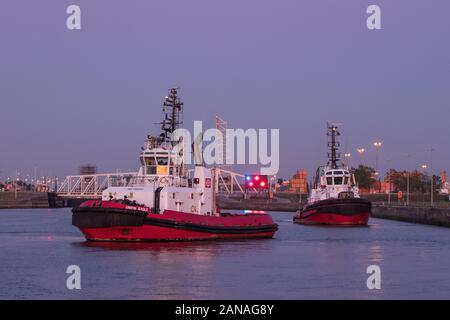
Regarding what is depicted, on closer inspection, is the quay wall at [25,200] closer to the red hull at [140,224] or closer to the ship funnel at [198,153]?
the ship funnel at [198,153]

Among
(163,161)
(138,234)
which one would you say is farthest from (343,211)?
(138,234)

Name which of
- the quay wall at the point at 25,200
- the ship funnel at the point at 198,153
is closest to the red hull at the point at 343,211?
the ship funnel at the point at 198,153

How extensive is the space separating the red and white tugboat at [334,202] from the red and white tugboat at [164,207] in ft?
76.1

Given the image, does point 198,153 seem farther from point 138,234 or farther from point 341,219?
point 341,219

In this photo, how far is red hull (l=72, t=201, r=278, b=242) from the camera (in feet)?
149

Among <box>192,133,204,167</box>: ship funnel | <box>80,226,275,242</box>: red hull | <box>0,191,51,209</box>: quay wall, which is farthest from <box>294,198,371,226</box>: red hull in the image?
<box>0,191,51,209</box>: quay wall

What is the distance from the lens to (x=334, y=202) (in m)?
77.3

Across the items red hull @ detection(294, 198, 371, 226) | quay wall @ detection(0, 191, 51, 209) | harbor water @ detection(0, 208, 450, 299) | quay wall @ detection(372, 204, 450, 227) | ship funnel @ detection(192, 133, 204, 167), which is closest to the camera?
harbor water @ detection(0, 208, 450, 299)

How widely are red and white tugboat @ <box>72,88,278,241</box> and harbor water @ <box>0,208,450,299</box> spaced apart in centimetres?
86

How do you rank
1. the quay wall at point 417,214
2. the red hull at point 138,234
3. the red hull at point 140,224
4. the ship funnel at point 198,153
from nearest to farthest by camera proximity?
the red hull at point 140,224, the red hull at point 138,234, the ship funnel at point 198,153, the quay wall at point 417,214

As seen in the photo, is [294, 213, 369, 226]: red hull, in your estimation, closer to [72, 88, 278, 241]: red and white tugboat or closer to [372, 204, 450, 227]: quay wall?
[372, 204, 450, 227]: quay wall

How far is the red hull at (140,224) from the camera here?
45.3 meters
